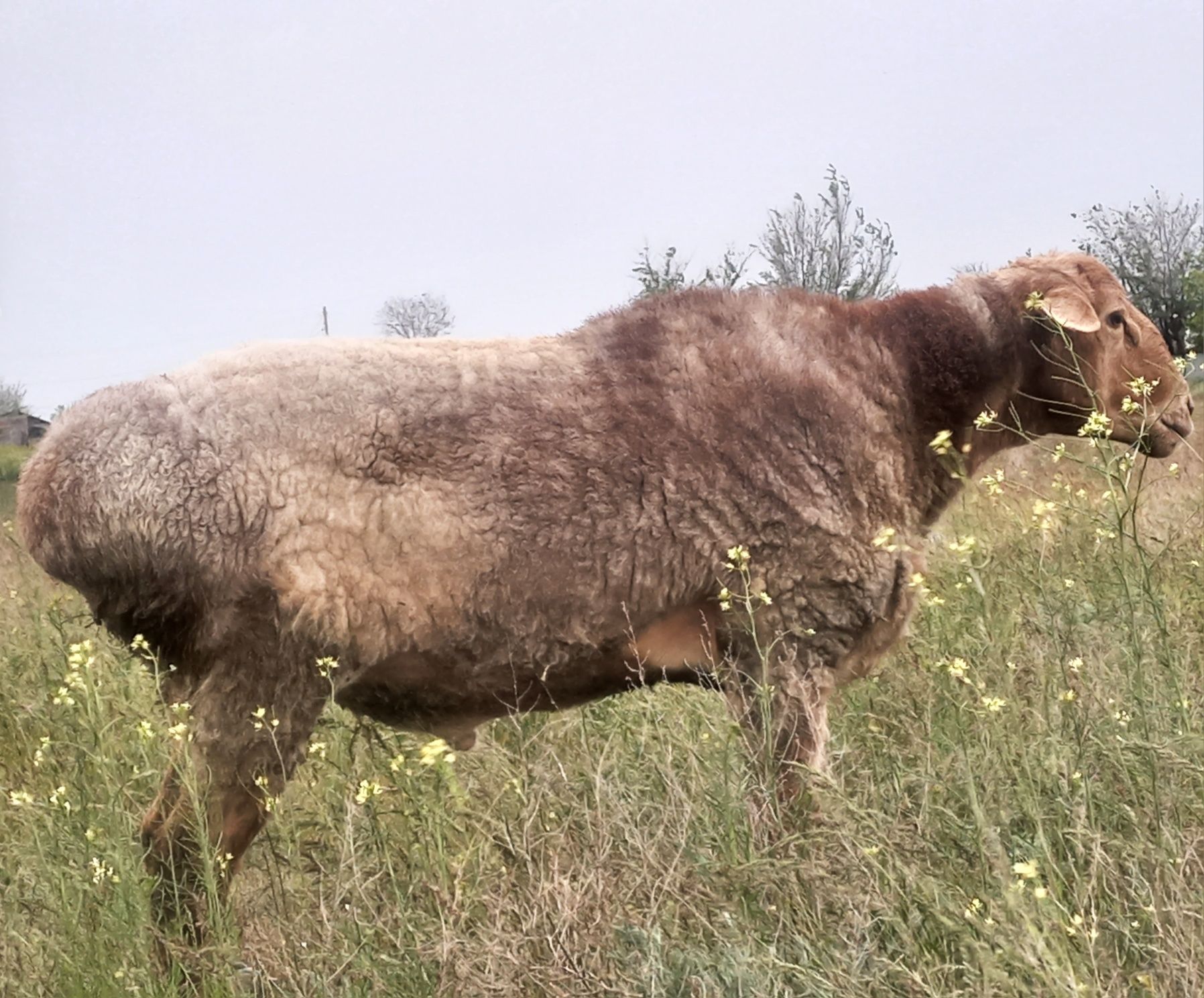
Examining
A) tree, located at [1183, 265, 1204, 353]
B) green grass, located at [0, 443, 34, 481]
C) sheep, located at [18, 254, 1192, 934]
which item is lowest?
tree, located at [1183, 265, 1204, 353]

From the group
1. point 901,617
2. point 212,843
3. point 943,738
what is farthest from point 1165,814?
point 212,843

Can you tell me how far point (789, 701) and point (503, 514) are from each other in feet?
3.37

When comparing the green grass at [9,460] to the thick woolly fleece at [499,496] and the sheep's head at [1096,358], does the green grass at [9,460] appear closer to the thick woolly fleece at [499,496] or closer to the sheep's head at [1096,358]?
the thick woolly fleece at [499,496]

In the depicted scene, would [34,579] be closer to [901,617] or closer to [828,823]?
[901,617]

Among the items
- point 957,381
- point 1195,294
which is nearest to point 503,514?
point 957,381

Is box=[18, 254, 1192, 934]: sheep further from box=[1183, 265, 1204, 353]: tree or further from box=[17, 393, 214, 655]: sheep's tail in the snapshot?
box=[1183, 265, 1204, 353]: tree

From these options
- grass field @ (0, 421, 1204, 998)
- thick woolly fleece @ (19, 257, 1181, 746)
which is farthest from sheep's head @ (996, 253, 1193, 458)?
grass field @ (0, 421, 1204, 998)

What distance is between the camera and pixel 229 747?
337 centimetres

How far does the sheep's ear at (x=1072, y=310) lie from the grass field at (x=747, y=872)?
29.5 inches

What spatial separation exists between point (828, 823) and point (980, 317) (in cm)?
226

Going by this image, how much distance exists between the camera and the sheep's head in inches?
165

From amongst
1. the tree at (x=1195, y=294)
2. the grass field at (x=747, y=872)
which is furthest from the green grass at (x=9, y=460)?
the tree at (x=1195, y=294)

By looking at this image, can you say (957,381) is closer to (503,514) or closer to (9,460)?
(503,514)

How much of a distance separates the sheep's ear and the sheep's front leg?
4.59 feet
